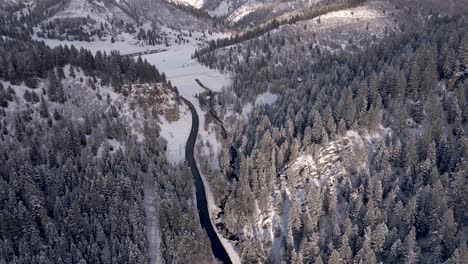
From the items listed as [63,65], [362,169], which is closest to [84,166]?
[63,65]

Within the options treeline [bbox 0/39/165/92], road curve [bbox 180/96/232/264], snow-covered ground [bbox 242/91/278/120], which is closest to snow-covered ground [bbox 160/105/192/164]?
road curve [bbox 180/96/232/264]

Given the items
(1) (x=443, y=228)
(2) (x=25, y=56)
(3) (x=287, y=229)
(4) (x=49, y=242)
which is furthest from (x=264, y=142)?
(2) (x=25, y=56)

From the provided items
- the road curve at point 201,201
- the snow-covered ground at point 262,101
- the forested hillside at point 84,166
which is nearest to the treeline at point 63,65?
the forested hillside at point 84,166

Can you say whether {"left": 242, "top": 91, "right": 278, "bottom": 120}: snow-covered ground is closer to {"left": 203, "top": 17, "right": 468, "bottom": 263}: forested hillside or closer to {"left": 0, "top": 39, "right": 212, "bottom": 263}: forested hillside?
{"left": 203, "top": 17, "right": 468, "bottom": 263}: forested hillside

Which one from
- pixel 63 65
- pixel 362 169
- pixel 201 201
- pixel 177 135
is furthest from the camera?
pixel 177 135

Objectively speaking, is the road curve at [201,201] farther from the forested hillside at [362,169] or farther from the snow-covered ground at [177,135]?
the forested hillside at [362,169]

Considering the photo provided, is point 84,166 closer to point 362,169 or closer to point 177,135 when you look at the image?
point 177,135
